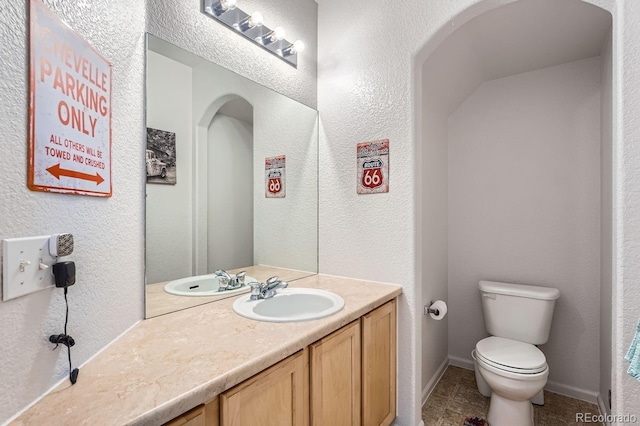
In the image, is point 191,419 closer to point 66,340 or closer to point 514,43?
point 66,340

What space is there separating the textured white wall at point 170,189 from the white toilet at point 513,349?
1795mm

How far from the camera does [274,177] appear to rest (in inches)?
75.7

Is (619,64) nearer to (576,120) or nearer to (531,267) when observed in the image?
(576,120)

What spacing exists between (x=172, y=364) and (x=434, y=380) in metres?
2.11

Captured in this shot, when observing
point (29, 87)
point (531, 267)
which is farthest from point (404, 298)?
point (29, 87)

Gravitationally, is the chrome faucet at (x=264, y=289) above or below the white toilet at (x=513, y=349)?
above

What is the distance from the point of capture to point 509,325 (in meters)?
2.12

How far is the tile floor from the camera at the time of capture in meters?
1.90

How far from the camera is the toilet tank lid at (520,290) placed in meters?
2.03

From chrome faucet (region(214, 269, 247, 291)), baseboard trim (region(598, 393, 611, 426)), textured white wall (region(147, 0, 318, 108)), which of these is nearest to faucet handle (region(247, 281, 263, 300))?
chrome faucet (region(214, 269, 247, 291))

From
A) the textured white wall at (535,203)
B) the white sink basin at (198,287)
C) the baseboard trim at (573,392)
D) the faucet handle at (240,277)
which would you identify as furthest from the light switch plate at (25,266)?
the baseboard trim at (573,392)

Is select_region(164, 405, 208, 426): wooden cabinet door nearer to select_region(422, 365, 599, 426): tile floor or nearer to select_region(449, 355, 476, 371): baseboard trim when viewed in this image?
select_region(422, 365, 599, 426): tile floor

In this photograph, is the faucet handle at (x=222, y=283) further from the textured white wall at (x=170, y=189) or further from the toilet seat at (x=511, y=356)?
the toilet seat at (x=511, y=356)

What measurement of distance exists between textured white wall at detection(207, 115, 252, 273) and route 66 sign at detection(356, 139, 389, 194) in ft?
2.15
